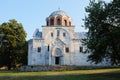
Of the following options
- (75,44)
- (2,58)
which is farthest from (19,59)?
(75,44)

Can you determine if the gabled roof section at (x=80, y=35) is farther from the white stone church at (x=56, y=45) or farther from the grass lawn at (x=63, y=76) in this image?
the grass lawn at (x=63, y=76)

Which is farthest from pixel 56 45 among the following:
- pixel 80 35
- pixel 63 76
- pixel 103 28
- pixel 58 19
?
pixel 63 76

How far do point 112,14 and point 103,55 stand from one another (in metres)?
4.95

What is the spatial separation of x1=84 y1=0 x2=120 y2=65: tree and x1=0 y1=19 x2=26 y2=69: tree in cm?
3351

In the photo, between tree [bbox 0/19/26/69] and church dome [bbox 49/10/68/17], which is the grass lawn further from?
tree [bbox 0/19/26/69]

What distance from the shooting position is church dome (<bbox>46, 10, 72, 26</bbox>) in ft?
191

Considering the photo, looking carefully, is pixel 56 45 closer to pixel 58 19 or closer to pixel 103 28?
pixel 58 19

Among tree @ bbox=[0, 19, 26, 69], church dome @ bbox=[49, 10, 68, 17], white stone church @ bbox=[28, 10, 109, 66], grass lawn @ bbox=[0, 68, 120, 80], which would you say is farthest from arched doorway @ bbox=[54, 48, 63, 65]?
grass lawn @ bbox=[0, 68, 120, 80]

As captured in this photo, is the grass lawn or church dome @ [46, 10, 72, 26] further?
church dome @ [46, 10, 72, 26]

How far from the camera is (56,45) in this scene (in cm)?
5703

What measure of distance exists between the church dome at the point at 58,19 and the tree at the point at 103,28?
86.7 feet

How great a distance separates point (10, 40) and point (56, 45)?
1180 cm

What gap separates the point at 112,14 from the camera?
96.8ft

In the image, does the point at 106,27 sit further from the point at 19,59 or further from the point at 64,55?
the point at 19,59
